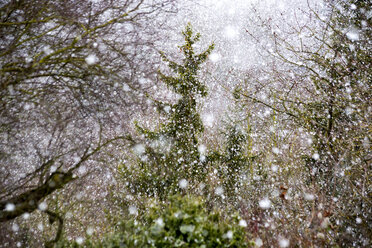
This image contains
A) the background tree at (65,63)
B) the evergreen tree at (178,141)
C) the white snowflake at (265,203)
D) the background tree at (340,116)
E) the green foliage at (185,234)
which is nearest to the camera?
the green foliage at (185,234)

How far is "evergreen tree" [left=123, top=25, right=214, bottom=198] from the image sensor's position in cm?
672

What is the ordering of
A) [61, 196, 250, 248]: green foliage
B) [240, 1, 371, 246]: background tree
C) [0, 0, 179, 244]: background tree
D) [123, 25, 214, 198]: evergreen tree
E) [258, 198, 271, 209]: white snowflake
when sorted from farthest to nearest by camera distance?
[123, 25, 214, 198]: evergreen tree < [258, 198, 271, 209]: white snowflake < [240, 1, 371, 246]: background tree < [0, 0, 179, 244]: background tree < [61, 196, 250, 248]: green foliage

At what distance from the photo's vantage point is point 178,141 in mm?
7008

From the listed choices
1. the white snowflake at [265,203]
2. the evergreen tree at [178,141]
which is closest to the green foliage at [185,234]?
the white snowflake at [265,203]

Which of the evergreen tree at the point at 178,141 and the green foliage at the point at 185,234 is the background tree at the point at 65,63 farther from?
the evergreen tree at the point at 178,141

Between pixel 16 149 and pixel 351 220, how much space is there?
5786 mm

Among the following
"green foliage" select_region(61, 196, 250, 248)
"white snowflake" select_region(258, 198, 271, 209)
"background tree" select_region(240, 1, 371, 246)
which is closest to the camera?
"green foliage" select_region(61, 196, 250, 248)

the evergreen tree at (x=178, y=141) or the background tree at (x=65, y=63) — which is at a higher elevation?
the background tree at (x=65, y=63)

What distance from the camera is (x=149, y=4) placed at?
170 inches

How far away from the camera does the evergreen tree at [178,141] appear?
672 cm

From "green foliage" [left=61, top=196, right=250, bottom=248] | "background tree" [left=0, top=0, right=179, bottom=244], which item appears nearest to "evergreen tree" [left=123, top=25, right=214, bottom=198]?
"background tree" [left=0, top=0, right=179, bottom=244]

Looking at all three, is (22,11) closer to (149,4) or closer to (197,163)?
(149,4)

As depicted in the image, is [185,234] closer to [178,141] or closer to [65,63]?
[65,63]

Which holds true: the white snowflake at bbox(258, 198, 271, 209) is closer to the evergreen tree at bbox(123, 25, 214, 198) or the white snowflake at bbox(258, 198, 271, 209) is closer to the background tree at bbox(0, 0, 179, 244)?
the evergreen tree at bbox(123, 25, 214, 198)
